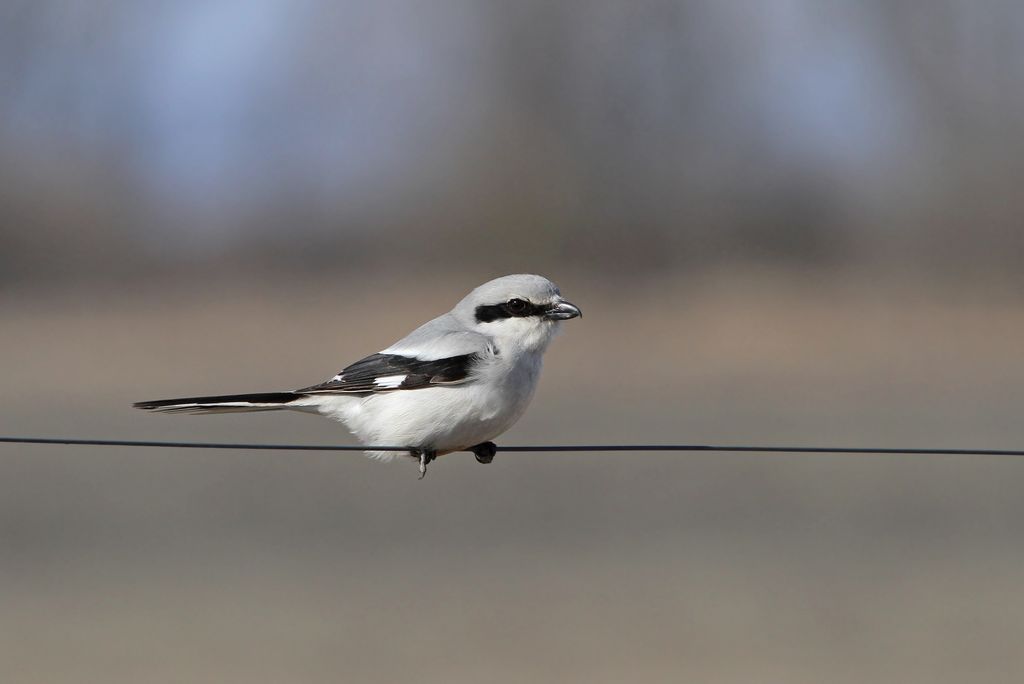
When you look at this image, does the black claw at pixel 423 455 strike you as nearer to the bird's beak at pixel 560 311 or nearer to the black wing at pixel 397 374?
the black wing at pixel 397 374

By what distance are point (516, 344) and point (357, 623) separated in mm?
5449

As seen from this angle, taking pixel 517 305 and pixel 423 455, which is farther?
pixel 517 305

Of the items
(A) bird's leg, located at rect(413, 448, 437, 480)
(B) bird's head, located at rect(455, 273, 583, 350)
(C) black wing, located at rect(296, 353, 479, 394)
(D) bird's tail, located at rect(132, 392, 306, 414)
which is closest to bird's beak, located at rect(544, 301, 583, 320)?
(B) bird's head, located at rect(455, 273, 583, 350)

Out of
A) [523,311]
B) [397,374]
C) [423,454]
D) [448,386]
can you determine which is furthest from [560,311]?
[423,454]

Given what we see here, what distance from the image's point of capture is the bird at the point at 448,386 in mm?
4938

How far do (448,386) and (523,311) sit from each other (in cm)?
53

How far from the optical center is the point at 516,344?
205 inches

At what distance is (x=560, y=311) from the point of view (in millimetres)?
5285

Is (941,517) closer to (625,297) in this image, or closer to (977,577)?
(977,577)

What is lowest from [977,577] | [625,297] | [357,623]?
[977,577]

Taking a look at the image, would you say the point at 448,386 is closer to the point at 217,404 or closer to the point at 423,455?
the point at 423,455

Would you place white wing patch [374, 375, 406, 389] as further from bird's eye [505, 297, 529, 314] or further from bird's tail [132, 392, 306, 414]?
bird's eye [505, 297, 529, 314]

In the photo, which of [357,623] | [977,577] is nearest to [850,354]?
[977,577]

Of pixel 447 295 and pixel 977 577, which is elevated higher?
pixel 447 295
